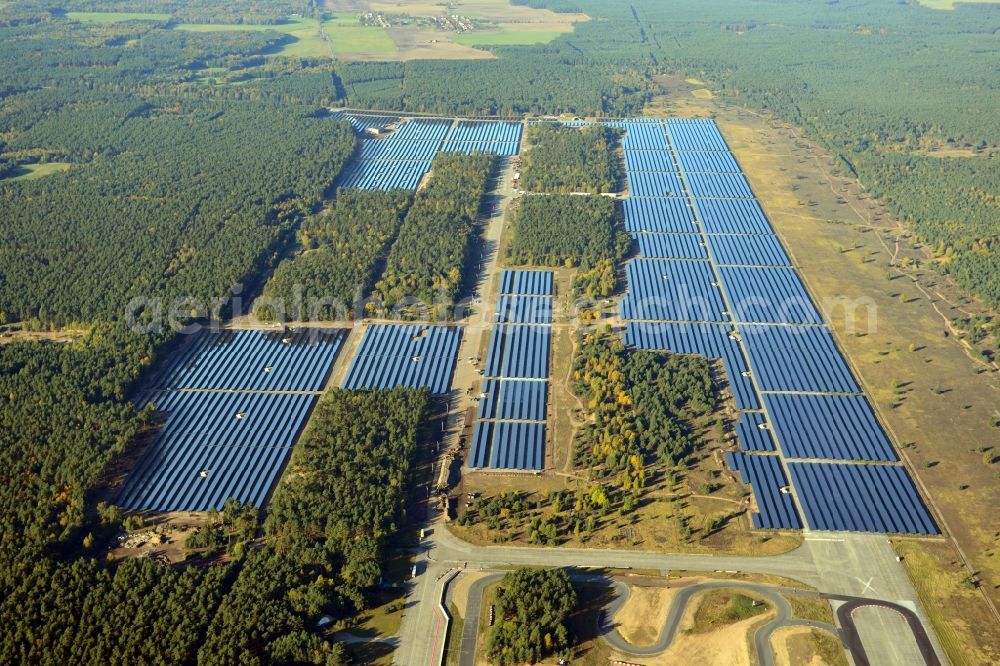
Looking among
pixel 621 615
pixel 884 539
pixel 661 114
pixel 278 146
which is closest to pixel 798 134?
pixel 661 114

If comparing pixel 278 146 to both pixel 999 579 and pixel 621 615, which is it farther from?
pixel 999 579

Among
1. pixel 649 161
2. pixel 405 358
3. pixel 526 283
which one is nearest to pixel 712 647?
pixel 405 358

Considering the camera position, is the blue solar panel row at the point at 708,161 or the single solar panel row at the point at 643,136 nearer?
the blue solar panel row at the point at 708,161

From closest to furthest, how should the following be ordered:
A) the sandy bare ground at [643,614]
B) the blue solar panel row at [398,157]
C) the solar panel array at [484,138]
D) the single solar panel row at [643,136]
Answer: the sandy bare ground at [643,614], the blue solar panel row at [398,157], the solar panel array at [484,138], the single solar panel row at [643,136]

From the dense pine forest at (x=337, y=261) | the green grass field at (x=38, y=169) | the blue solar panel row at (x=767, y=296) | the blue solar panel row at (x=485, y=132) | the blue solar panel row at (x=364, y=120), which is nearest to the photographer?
the blue solar panel row at (x=767, y=296)

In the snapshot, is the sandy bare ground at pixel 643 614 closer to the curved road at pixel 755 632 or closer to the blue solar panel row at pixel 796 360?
the curved road at pixel 755 632

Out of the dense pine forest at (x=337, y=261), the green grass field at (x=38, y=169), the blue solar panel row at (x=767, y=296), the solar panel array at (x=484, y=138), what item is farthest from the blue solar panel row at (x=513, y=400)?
the green grass field at (x=38, y=169)
